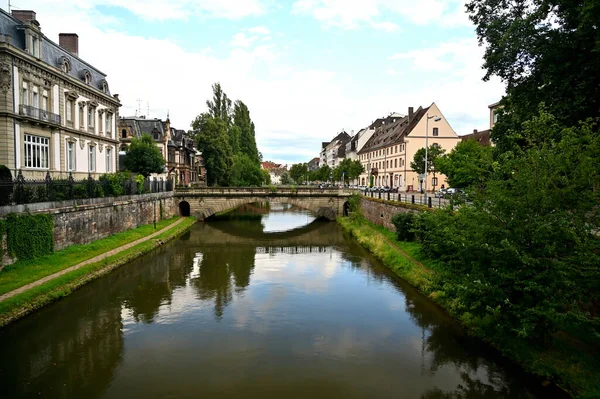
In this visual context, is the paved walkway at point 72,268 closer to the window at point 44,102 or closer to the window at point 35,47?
the window at point 44,102

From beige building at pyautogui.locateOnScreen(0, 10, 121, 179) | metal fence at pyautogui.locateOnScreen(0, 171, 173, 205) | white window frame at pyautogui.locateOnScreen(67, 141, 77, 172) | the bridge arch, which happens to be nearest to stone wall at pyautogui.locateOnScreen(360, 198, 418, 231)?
the bridge arch

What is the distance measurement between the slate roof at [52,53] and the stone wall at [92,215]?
1167 cm

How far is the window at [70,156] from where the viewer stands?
115 ft

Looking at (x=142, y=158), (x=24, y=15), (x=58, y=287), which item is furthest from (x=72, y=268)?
(x=142, y=158)

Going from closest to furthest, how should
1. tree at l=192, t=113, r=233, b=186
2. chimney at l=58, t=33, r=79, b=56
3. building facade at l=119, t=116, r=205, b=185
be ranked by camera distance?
chimney at l=58, t=33, r=79, b=56, building facade at l=119, t=116, r=205, b=185, tree at l=192, t=113, r=233, b=186

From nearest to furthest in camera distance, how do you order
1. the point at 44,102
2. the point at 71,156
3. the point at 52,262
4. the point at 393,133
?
the point at 52,262, the point at 44,102, the point at 71,156, the point at 393,133

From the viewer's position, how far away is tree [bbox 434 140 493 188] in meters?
13.7

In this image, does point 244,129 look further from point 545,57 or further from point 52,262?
point 545,57

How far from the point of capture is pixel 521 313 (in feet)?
38.8

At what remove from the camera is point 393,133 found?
74125 millimetres

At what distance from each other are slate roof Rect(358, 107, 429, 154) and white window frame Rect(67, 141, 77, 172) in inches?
1773

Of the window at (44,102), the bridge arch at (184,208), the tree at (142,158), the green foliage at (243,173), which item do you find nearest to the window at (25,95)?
the window at (44,102)

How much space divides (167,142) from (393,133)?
37536 millimetres

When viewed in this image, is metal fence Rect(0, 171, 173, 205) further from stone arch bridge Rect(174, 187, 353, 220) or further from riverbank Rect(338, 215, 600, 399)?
riverbank Rect(338, 215, 600, 399)
